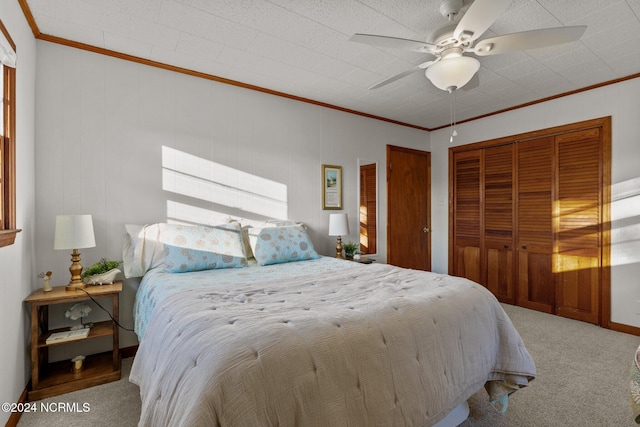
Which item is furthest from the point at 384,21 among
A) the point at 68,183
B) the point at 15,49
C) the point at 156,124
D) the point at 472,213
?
the point at 472,213

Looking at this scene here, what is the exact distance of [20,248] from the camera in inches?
79.9

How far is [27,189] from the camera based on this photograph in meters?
2.20

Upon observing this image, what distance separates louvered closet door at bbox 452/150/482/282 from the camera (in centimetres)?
453

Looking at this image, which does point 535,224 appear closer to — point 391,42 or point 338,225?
point 338,225

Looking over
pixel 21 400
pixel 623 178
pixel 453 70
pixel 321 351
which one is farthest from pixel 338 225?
pixel 623 178

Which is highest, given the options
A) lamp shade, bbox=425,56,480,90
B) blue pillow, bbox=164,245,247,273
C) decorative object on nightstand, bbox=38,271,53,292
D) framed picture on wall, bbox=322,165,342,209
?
lamp shade, bbox=425,56,480,90

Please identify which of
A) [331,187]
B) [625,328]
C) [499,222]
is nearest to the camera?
[625,328]

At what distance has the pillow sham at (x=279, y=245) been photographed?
2891 mm

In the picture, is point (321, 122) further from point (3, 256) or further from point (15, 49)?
point (3, 256)

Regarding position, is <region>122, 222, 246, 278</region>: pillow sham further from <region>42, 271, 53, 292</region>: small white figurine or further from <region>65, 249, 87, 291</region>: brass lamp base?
<region>42, 271, 53, 292</region>: small white figurine

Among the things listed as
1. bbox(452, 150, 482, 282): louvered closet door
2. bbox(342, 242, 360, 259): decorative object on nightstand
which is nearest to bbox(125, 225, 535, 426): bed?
bbox(342, 242, 360, 259): decorative object on nightstand

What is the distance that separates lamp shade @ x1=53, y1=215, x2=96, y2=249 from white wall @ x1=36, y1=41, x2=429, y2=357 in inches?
15.5

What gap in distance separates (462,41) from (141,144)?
2.64 m

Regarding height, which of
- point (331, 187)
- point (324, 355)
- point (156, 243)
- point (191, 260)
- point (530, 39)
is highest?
point (530, 39)
